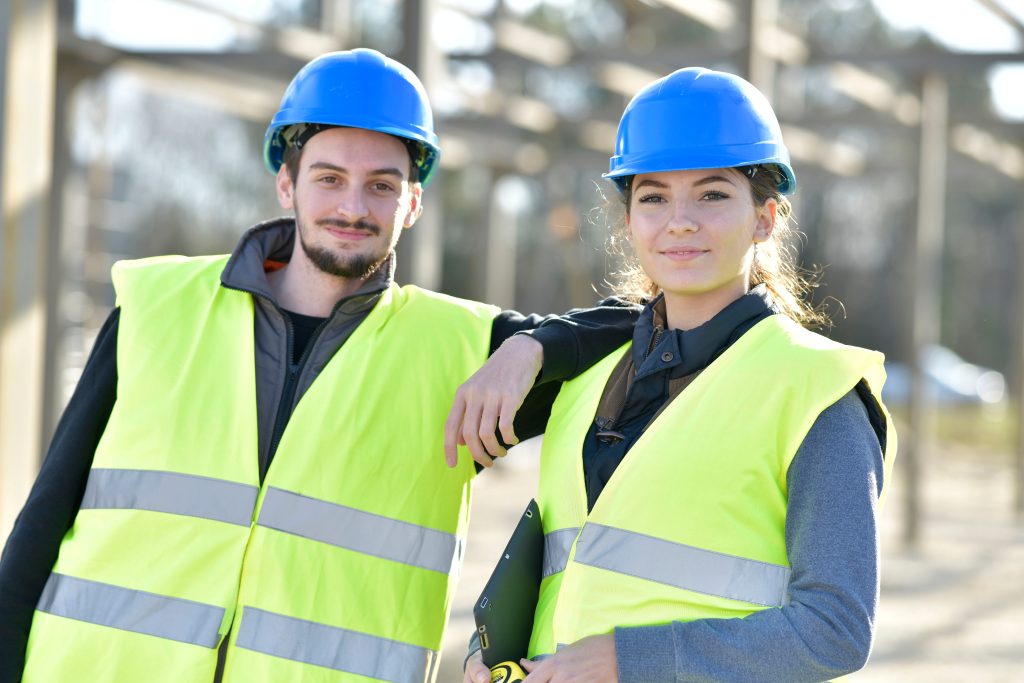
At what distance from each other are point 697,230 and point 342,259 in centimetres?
87

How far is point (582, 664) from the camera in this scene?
2.14m

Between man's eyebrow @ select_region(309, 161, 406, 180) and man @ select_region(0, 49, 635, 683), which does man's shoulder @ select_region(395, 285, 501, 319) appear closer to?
man @ select_region(0, 49, 635, 683)

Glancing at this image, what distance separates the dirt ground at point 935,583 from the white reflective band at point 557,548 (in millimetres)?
3152

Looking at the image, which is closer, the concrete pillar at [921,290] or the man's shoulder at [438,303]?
the man's shoulder at [438,303]

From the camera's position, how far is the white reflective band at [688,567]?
2152 mm

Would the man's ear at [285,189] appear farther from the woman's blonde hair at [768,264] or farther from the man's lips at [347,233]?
the woman's blonde hair at [768,264]

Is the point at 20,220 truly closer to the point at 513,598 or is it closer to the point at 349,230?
the point at 349,230

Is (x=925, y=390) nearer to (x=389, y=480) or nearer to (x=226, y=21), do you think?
(x=226, y=21)

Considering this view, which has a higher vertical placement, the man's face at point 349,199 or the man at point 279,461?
the man's face at point 349,199

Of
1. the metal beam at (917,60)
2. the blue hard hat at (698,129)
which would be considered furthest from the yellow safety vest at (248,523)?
the metal beam at (917,60)

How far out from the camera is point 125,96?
2869 centimetres

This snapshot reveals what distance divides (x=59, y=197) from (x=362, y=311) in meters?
5.15

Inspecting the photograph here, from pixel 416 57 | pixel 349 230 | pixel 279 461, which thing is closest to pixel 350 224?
pixel 349 230

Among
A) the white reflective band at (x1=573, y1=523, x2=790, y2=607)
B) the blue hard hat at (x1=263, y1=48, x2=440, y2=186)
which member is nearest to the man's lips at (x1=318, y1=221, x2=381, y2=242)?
the blue hard hat at (x1=263, y1=48, x2=440, y2=186)
